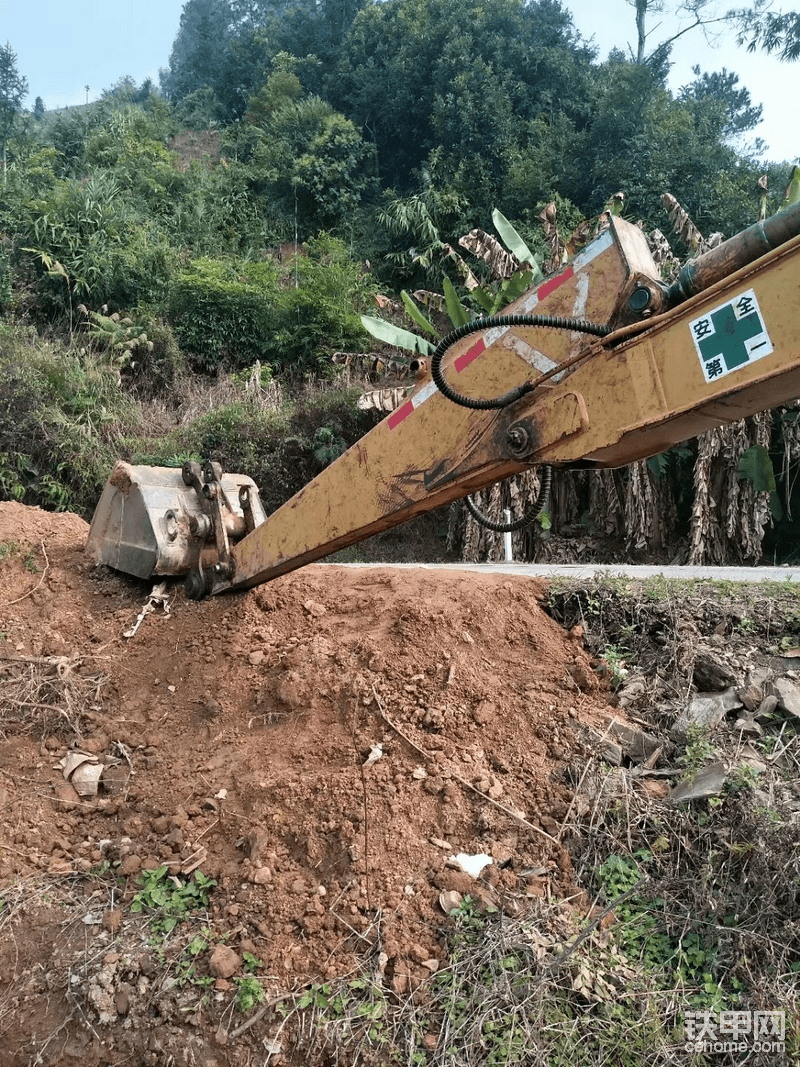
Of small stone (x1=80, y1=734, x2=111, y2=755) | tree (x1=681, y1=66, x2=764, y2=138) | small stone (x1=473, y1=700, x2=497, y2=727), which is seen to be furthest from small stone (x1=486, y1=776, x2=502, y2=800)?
tree (x1=681, y1=66, x2=764, y2=138)

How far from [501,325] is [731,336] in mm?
664

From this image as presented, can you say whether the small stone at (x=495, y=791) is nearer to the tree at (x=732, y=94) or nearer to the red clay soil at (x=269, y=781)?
the red clay soil at (x=269, y=781)

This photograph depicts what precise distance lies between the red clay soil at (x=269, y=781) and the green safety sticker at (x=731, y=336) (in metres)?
1.77

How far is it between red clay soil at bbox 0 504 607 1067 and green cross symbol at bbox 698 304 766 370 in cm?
179

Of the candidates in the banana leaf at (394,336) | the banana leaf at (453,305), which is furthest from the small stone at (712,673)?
the banana leaf at (453,305)

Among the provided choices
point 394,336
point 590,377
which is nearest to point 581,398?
point 590,377

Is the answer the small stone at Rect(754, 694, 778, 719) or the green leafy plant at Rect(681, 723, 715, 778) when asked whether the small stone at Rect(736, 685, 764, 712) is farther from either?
the green leafy plant at Rect(681, 723, 715, 778)

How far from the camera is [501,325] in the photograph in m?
2.42

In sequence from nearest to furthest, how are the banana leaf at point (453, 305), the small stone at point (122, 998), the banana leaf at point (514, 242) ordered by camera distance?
the small stone at point (122, 998) → the banana leaf at point (514, 242) → the banana leaf at point (453, 305)

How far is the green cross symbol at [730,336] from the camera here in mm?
2059

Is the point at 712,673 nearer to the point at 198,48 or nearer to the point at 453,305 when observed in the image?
the point at 453,305

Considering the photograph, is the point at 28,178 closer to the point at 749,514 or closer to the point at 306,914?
the point at 749,514

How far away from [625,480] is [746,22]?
106 feet

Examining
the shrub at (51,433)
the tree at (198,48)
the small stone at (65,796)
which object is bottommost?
the small stone at (65,796)
